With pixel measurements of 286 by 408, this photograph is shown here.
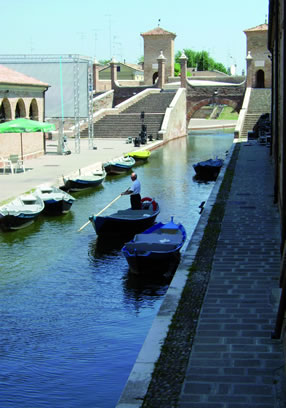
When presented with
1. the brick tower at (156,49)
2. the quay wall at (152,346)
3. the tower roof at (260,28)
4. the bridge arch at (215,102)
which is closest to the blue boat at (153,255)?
the quay wall at (152,346)

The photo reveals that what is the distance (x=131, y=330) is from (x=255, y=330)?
9.79 feet

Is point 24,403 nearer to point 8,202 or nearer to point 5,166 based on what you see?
point 8,202

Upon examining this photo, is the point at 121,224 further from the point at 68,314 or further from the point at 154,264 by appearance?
the point at 68,314

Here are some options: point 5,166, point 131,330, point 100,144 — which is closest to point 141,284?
point 131,330

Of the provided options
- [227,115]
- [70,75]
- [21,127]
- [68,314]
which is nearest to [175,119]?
[70,75]

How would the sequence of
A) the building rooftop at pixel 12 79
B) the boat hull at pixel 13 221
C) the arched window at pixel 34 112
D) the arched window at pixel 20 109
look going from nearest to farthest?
1. the boat hull at pixel 13 221
2. the building rooftop at pixel 12 79
3. the arched window at pixel 20 109
4. the arched window at pixel 34 112

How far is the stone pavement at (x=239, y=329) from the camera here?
23.9 ft

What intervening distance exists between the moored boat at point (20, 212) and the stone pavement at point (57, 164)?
0.88 meters

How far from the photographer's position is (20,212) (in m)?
20.0

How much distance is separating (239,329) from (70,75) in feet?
116

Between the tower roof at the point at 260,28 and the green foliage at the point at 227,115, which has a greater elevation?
the tower roof at the point at 260,28

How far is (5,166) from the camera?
31.1 metres

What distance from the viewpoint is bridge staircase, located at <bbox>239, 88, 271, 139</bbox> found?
175 feet

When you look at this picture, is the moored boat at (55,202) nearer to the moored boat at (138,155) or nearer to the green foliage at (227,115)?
the moored boat at (138,155)
